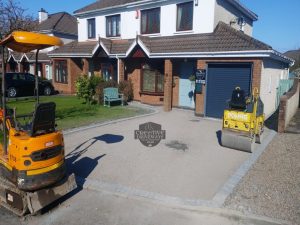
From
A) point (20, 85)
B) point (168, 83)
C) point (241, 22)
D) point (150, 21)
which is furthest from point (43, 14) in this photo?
point (168, 83)

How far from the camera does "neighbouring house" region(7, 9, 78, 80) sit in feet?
93.2

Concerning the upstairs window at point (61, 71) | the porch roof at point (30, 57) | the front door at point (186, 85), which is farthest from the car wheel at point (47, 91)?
the front door at point (186, 85)

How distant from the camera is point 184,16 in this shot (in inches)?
611

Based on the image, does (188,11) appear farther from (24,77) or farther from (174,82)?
(24,77)

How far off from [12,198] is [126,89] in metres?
12.9

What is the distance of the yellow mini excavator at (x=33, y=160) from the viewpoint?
14.6 ft

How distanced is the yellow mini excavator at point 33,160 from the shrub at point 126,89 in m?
12.1

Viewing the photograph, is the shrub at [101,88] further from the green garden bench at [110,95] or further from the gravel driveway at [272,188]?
the gravel driveway at [272,188]

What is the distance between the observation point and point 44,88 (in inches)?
845

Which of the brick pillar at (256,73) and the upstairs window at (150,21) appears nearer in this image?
the brick pillar at (256,73)

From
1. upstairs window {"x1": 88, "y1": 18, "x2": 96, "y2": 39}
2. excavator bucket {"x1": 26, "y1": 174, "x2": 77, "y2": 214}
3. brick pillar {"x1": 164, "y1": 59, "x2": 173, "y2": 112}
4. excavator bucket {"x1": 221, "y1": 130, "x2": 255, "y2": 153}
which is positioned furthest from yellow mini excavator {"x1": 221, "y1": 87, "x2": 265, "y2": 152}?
upstairs window {"x1": 88, "y1": 18, "x2": 96, "y2": 39}

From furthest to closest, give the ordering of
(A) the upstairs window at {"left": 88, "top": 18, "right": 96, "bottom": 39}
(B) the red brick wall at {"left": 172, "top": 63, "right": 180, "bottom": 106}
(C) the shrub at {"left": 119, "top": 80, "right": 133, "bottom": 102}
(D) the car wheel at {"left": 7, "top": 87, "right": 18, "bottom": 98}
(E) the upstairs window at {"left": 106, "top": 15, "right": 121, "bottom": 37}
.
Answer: (A) the upstairs window at {"left": 88, "top": 18, "right": 96, "bottom": 39} → (D) the car wheel at {"left": 7, "top": 87, "right": 18, "bottom": 98} → (E) the upstairs window at {"left": 106, "top": 15, "right": 121, "bottom": 37} → (C) the shrub at {"left": 119, "top": 80, "right": 133, "bottom": 102} → (B) the red brick wall at {"left": 172, "top": 63, "right": 180, "bottom": 106}

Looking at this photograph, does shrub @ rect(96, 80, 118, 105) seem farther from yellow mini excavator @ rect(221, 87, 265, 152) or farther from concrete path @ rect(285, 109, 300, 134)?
concrete path @ rect(285, 109, 300, 134)

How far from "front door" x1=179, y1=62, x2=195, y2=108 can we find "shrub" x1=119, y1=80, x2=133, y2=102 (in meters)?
3.39
